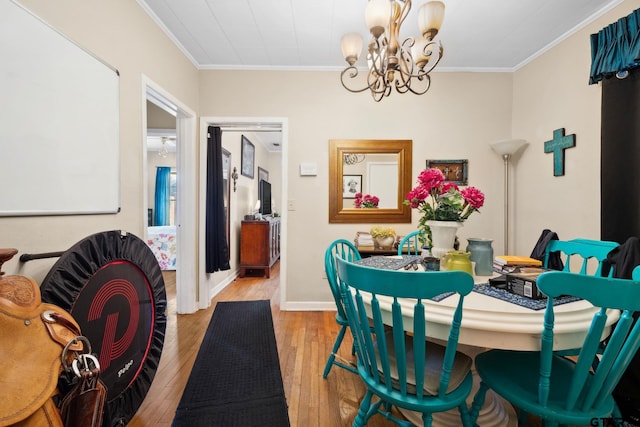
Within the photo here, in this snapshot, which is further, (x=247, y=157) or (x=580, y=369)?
(x=247, y=157)

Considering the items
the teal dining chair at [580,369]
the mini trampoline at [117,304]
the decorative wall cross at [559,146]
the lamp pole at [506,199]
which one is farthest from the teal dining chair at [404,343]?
the lamp pole at [506,199]

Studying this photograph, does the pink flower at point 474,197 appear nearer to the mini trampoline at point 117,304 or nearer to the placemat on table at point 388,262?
the placemat on table at point 388,262

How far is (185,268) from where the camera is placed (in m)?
2.93

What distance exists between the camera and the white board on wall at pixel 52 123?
1.17 metres

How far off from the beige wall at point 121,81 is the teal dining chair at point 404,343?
1416 mm

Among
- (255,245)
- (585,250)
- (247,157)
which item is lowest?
(255,245)

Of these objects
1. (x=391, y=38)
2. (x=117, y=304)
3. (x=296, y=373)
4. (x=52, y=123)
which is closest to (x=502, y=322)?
(x=296, y=373)

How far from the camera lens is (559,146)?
2479 mm

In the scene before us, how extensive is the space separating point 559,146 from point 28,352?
357 cm

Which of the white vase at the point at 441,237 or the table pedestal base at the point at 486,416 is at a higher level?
the white vase at the point at 441,237

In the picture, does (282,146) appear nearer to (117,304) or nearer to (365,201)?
Answer: (365,201)

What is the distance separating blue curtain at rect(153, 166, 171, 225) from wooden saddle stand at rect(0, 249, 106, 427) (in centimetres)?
601

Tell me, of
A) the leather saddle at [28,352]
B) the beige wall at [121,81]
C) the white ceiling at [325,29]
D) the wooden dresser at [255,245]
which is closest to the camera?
the leather saddle at [28,352]

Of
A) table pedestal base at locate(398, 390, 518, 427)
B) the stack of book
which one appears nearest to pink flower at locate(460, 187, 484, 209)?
the stack of book
